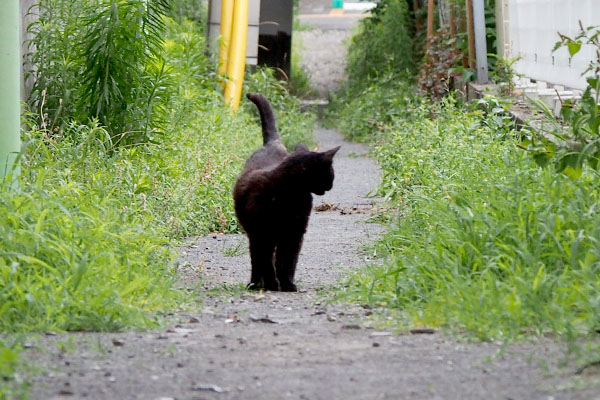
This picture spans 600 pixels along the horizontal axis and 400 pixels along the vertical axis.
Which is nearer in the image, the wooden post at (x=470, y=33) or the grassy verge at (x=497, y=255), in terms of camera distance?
the grassy verge at (x=497, y=255)

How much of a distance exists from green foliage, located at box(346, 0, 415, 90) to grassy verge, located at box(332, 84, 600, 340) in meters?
11.6

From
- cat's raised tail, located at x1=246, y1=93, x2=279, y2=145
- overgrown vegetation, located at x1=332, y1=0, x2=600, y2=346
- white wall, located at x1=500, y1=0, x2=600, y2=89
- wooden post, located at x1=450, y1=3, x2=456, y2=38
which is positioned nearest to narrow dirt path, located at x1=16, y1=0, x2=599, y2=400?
overgrown vegetation, located at x1=332, y1=0, x2=600, y2=346

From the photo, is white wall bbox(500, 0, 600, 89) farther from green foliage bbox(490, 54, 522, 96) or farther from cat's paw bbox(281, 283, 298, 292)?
cat's paw bbox(281, 283, 298, 292)

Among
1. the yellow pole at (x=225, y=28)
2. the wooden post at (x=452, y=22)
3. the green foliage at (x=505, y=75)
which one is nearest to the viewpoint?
the green foliage at (x=505, y=75)

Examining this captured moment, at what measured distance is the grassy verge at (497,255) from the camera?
412cm

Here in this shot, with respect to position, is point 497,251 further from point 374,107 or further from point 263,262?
point 374,107

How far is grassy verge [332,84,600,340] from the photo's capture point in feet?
13.5

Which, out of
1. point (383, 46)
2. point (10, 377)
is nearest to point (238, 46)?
point (383, 46)

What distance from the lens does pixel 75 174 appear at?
666cm

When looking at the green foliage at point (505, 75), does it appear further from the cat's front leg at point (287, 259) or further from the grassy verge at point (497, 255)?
the cat's front leg at point (287, 259)

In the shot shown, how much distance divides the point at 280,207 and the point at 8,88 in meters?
1.72

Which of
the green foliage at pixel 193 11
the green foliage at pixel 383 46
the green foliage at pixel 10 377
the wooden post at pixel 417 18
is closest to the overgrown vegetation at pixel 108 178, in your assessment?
the green foliage at pixel 10 377

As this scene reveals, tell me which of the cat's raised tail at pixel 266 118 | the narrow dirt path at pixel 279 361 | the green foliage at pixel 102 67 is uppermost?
the green foliage at pixel 102 67

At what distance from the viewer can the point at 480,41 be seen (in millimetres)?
12484
